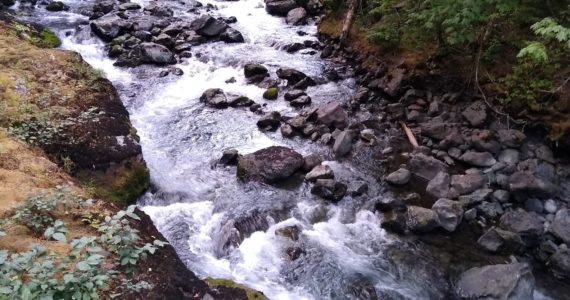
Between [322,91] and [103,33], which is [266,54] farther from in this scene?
[103,33]

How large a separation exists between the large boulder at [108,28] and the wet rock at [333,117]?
9445 millimetres

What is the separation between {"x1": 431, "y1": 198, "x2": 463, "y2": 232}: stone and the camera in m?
8.40

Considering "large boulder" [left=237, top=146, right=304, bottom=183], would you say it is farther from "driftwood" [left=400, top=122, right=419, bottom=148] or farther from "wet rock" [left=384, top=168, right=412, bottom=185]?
"driftwood" [left=400, top=122, right=419, bottom=148]

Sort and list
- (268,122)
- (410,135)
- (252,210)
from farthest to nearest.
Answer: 1. (268,122)
2. (410,135)
3. (252,210)

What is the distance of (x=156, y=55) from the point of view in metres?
15.3

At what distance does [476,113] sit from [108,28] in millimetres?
13408

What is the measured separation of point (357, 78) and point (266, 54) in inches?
152

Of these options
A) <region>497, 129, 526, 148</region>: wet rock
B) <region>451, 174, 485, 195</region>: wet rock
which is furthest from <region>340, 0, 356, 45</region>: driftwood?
<region>451, 174, 485, 195</region>: wet rock

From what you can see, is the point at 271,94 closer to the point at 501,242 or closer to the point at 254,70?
the point at 254,70

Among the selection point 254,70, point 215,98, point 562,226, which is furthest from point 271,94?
point 562,226

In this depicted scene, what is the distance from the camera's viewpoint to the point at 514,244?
7.99 metres

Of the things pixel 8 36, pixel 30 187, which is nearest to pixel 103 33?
pixel 8 36

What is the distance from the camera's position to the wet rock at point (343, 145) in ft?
35.6

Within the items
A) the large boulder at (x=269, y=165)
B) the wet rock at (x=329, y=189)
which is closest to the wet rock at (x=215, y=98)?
the large boulder at (x=269, y=165)
